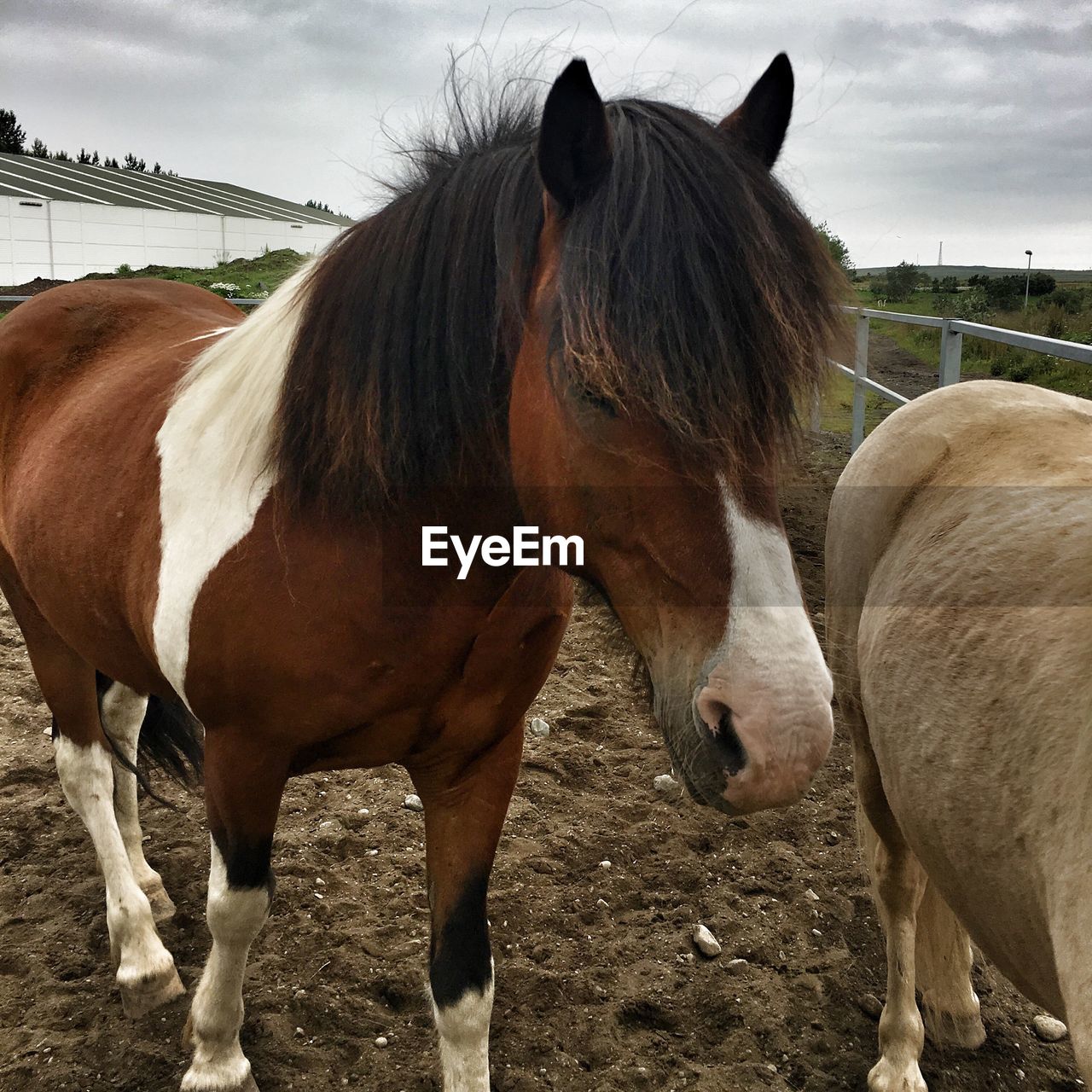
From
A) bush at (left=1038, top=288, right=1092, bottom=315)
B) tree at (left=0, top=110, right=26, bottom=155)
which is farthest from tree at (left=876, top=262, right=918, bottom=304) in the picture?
tree at (left=0, top=110, right=26, bottom=155)

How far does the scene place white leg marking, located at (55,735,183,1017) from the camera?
2.39 m

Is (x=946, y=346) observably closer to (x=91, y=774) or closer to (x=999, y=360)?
(x=999, y=360)

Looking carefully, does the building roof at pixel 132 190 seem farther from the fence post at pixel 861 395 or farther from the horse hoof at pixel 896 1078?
the horse hoof at pixel 896 1078

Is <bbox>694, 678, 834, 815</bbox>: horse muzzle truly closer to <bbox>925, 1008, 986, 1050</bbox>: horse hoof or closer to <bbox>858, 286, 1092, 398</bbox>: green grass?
<bbox>925, 1008, 986, 1050</bbox>: horse hoof

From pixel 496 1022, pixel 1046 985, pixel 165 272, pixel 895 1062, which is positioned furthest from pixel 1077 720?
pixel 165 272

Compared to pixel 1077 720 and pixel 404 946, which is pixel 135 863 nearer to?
pixel 404 946

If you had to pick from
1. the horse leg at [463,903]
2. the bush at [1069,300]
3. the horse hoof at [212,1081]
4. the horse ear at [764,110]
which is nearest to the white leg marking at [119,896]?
the horse hoof at [212,1081]

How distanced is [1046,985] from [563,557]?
3.67 ft

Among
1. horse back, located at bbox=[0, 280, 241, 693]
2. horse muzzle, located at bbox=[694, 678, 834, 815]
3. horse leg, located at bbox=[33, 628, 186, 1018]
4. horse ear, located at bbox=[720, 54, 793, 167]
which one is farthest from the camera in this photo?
horse leg, located at bbox=[33, 628, 186, 1018]

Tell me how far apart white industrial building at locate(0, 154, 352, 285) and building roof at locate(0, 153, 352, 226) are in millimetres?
34

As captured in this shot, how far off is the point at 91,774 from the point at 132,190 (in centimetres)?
2503

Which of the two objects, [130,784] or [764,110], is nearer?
[764,110]

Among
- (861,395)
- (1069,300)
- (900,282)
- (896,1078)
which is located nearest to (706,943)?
(896,1078)

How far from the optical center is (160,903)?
2791mm
